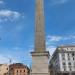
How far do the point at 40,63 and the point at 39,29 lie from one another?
12.9 feet

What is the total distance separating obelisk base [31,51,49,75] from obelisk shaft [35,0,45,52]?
0.57 m

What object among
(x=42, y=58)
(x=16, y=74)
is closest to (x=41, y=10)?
(x=42, y=58)

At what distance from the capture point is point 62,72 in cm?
6862

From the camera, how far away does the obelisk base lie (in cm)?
2188

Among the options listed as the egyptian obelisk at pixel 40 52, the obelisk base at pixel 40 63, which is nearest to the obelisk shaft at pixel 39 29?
the egyptian obelisk at pixel 40 52

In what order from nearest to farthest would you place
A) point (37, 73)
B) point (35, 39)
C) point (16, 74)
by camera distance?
point (37, 73)
point (35, 39)
point (16, 74)

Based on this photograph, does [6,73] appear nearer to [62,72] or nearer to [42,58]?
[62,72]

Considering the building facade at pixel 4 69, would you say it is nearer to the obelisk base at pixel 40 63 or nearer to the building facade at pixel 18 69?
the building facade at pixel 18 69

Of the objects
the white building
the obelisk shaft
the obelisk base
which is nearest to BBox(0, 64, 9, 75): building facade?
the white building

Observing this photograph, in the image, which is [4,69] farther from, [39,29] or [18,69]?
[39,29]

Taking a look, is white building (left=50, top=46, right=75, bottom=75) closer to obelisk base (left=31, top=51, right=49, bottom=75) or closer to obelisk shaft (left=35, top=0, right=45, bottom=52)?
obelisk shaft (left=35, top=0, right=45, bottom=52)

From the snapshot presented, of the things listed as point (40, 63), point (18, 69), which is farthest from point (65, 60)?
point (40, 63)

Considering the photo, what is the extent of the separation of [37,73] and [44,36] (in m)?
4.07

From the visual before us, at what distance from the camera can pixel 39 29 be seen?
24.0m
